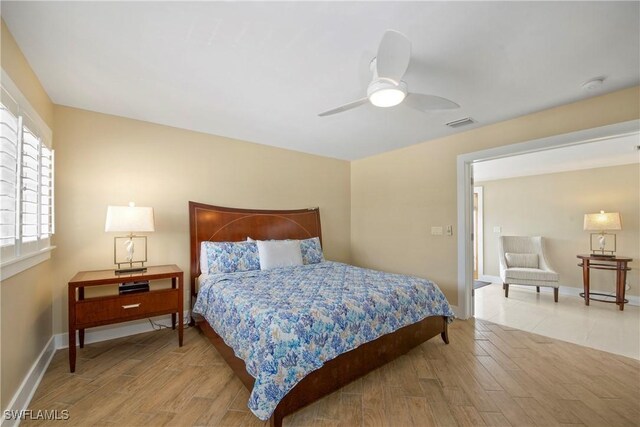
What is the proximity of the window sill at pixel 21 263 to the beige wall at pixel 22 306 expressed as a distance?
48 mm

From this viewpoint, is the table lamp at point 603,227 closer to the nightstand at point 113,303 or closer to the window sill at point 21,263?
the nightstand at point 113,303

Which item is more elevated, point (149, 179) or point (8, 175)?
point (149, 179)

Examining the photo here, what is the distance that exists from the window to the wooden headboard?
131 cm

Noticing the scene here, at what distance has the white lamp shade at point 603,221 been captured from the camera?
415cm

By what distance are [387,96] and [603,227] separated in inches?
187

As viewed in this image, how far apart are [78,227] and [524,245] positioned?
6.78 metres

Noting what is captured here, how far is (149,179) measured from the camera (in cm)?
313

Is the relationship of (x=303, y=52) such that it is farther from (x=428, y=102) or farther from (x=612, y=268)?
(x=612, y=268)

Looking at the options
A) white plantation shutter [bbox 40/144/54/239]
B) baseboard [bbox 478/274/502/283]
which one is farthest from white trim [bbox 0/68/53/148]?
baseboard [bbox 478/274/502/283]

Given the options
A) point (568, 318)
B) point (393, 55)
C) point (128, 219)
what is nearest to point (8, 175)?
point (128, 219)

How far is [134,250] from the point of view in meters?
3.00

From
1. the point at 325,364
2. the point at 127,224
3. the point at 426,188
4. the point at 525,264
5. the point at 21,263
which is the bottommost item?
the point at 325,364

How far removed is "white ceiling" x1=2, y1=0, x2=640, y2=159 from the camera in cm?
153

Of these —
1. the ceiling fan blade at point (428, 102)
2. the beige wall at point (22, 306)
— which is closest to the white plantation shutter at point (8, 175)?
the beige wall at point (22, 306)
